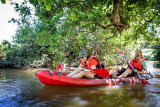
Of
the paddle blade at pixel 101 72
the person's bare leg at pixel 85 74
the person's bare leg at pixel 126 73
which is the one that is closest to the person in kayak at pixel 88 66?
the person's bare leg at pixel 85 74

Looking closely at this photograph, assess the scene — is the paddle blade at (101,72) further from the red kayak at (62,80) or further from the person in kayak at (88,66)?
the red kayak at (62,80)

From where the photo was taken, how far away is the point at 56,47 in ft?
20.4

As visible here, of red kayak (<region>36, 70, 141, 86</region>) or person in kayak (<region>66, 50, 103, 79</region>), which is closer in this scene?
red kayak (<region>36, 70, 141, 86</region>)

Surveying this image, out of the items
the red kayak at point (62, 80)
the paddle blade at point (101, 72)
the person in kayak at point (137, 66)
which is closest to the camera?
the red kayak at point (62, 80)

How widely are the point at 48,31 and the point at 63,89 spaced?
7.92 feet

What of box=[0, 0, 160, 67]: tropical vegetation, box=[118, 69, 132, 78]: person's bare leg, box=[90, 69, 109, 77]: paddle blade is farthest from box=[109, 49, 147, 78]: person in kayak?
box=[0, 0, 160, 67]: tropical vegetation

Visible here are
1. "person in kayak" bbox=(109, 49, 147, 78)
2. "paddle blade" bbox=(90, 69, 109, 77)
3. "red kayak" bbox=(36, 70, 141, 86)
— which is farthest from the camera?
"person in kayak" bbox=(109, 49, 147, 78)

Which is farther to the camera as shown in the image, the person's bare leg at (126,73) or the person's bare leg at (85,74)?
the person's bare leg at (126,73)

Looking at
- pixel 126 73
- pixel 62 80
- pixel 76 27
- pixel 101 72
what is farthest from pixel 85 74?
pixel 76 27

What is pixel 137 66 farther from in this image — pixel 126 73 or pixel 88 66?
pixel 88 66

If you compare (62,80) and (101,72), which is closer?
(62,80)

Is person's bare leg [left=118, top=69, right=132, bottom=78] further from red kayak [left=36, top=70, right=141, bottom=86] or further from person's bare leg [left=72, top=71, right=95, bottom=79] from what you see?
person's bare leg [left=72, top=71, right=95, bottom=79]

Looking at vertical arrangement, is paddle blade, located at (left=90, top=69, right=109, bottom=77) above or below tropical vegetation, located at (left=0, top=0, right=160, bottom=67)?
below

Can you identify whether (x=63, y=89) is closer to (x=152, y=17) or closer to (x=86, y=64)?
(x=86, y=64)
